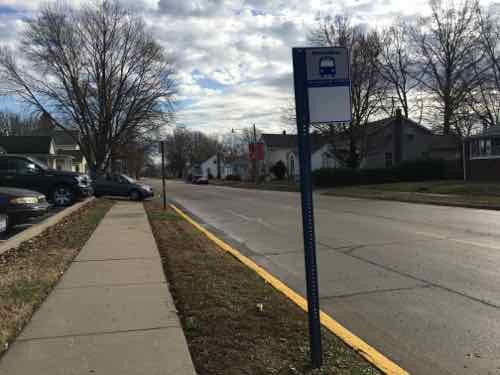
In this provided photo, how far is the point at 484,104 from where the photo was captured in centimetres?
4572

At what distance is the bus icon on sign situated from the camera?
3777mm

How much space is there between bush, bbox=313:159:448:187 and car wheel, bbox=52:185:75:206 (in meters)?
27.0

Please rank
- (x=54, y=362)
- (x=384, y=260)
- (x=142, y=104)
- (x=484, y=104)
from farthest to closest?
1. (x=484, y=104)
2. (x=142, y=104)
3. (x=384, y=260)
4. (x=54, y=362)

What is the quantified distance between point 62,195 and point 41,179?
997 mm

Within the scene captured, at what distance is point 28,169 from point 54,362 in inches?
592

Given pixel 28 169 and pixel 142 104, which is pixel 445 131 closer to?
pixel 142 104

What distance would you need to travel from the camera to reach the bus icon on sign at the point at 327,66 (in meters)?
3.78

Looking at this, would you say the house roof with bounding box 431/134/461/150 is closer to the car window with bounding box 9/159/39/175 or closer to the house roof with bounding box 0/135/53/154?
the house roof with bounding box 0/135/53/154

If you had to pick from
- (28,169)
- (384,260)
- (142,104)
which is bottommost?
(384,260)

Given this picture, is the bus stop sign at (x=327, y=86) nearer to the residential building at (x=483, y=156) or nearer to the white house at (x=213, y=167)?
the residential building at (x=483, y=156)

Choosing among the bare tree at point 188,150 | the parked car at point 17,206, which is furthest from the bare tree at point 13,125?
the parked car at point 17,206

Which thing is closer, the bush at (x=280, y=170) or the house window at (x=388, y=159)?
the house window at (x=388, y=159)

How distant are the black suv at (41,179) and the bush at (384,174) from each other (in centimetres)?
2634

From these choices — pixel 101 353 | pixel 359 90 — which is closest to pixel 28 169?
pixel 101 353
